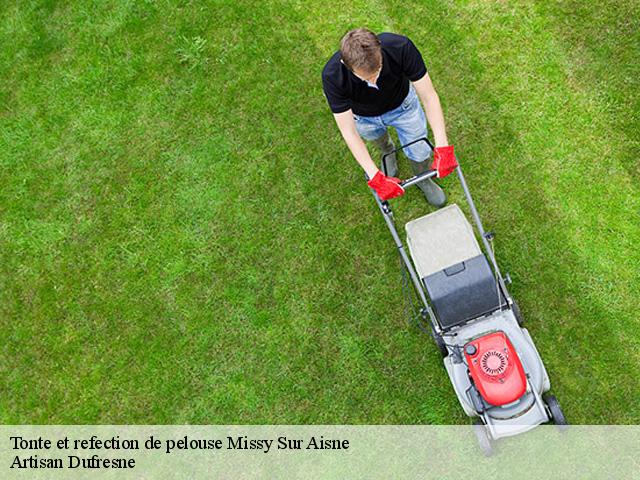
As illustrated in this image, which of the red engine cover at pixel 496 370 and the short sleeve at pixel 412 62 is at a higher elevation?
the short sleeve at pixel 412 62

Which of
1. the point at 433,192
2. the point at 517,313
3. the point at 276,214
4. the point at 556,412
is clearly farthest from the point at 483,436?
the point at 276,214

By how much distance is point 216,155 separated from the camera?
513cm

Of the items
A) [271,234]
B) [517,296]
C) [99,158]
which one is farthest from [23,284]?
[517,296]

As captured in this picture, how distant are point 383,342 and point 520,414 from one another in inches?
47.0

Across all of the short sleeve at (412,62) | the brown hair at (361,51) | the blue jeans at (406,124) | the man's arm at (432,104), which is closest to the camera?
the brown hair at (361,51)

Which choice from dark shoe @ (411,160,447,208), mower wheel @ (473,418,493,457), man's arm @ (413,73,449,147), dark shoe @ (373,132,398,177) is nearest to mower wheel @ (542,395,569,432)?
mower wheel @ (473,418,493,457)

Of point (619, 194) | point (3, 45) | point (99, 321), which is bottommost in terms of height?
point (619, 194)

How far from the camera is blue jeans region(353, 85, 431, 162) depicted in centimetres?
385

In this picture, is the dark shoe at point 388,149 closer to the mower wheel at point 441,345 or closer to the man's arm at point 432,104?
the man's arm at point 432,104

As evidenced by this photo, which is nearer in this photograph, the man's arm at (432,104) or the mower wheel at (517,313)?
the man's arm at (432,104)

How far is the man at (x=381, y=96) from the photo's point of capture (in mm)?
3061

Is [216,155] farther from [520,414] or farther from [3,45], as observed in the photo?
[520,414]

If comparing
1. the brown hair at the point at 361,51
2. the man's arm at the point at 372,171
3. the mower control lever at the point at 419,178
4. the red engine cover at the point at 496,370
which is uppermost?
the brown hair at the point at 361,51

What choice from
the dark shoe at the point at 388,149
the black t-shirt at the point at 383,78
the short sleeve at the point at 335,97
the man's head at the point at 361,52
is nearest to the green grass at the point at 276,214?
the dark shoe at the point at 388,149
